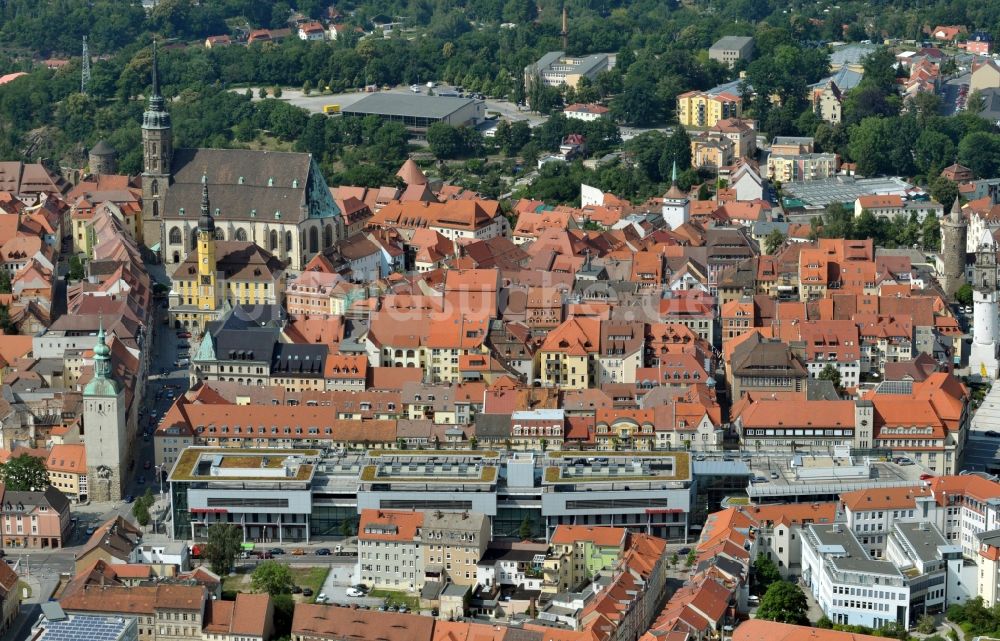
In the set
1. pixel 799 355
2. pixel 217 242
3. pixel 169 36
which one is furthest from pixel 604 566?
pixel 169 36

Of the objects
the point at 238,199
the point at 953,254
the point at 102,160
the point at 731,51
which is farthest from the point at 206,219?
the point at 731,51

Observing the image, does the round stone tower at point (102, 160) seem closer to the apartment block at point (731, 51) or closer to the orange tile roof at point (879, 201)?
the orange tile roof at point (879, 201)

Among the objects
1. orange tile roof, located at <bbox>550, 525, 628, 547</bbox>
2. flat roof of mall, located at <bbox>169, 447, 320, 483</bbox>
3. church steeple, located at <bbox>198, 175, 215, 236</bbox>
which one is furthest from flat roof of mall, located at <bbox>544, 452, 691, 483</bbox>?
church steeple, located at <bbox>198, 175, 215, 236</bbox>

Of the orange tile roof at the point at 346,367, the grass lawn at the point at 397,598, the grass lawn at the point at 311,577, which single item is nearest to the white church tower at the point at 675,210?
the orange tile roof at the point at 346,367

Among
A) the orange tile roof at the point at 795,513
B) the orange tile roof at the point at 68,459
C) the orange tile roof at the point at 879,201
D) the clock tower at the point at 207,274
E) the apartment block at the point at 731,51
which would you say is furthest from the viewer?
the apartment block at the point at 731,51

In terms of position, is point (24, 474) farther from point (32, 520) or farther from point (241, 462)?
point (241, 462)

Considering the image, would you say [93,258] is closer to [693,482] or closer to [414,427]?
[414,427]

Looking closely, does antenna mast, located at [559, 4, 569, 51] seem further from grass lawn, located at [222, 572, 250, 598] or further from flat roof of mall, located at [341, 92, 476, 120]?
grass lawn, located at [222, 572, 250, 598]
